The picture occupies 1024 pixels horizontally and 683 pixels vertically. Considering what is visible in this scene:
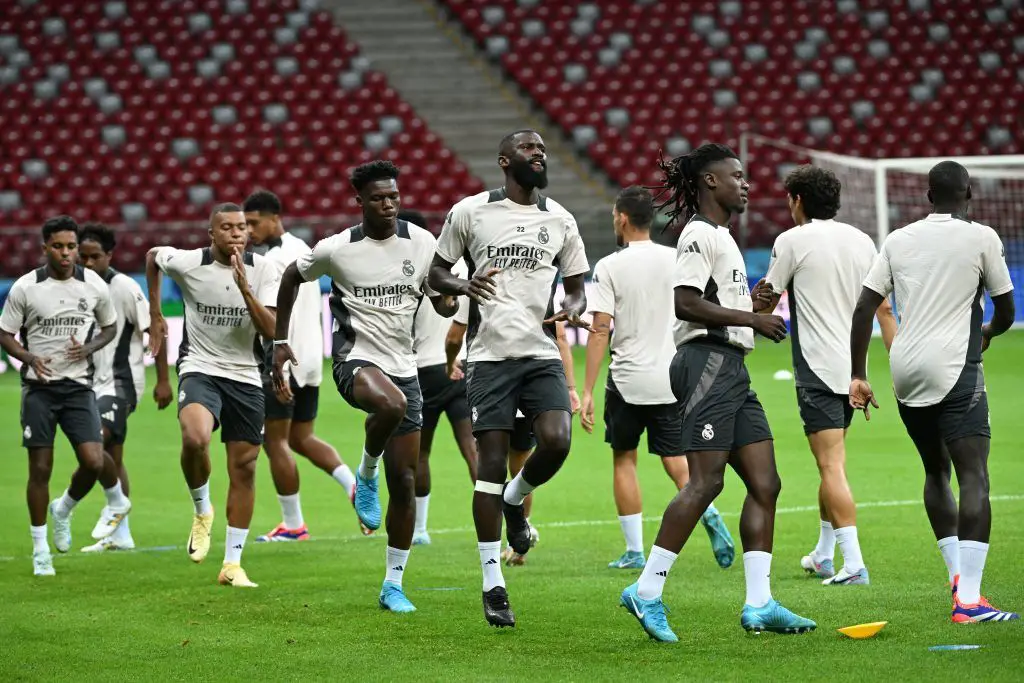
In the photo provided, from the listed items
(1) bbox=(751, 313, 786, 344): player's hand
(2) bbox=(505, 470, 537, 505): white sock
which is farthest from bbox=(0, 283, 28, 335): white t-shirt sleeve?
(1) bbox=(751, 313, 786, 344): player's hand

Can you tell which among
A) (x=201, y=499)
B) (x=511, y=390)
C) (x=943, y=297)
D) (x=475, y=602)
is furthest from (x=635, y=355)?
(x=201, y=499)

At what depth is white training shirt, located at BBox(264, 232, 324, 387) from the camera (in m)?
10.5

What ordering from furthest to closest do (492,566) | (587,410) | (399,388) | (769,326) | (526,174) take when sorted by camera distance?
(587,410) < (399,388) < (526,174) < (492,566) < (769,326)

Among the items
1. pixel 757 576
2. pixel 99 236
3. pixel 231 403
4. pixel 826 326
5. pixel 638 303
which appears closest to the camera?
pixel 757 576

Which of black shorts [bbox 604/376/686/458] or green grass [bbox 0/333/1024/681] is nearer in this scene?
green grass [bbox 0/333/1024/681]

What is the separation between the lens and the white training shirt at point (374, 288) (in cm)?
773

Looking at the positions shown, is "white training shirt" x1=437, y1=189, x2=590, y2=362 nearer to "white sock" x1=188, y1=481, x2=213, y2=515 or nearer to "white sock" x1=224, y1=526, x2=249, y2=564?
"white sock" x1=224, y1=526, x2=249, y2=564

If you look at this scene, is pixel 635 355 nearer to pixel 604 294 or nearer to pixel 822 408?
pixel 604 294

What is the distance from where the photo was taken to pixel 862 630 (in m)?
6.36

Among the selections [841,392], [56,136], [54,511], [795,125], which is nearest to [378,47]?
[56,136]

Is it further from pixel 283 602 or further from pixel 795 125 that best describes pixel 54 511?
pixel 795 125

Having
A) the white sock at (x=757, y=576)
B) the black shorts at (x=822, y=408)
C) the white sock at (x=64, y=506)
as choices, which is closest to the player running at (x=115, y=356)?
the white sock at (x=64, y=506)

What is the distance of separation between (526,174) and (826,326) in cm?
192

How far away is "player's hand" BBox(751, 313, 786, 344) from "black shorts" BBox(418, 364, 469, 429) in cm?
414
